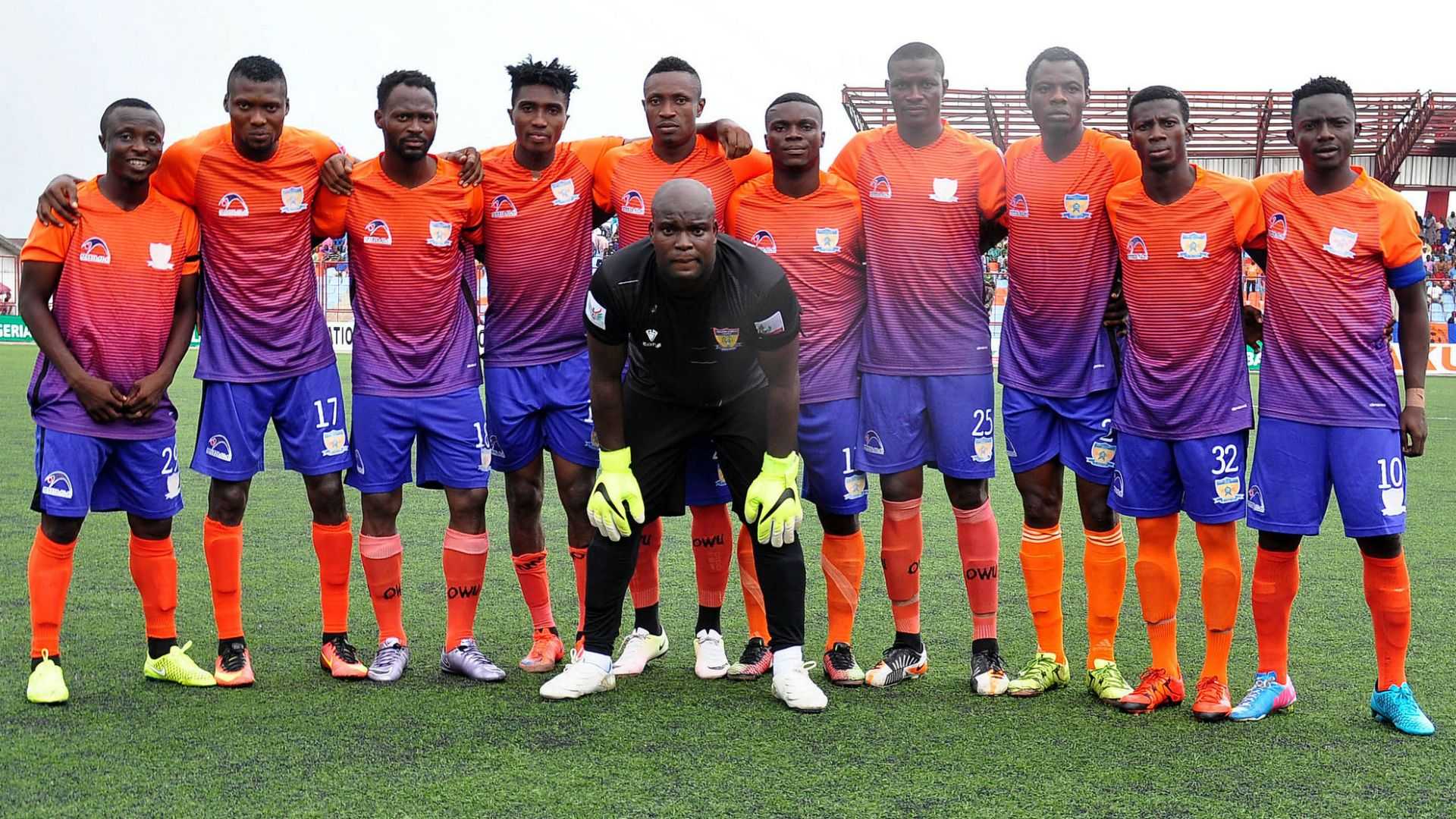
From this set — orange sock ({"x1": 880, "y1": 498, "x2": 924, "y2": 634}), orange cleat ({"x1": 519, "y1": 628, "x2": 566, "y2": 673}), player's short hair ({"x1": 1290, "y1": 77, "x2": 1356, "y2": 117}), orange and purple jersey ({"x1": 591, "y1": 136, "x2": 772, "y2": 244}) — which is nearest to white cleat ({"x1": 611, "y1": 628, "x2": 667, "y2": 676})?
orange cleat ({"x1": 519, "y1": 628, "x2": 566, "y2": 673})

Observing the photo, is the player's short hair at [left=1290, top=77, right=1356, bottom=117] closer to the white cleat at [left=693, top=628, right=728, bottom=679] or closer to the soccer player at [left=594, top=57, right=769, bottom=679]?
the soccer player at [left=594, top=57, right=769, bottom=679]

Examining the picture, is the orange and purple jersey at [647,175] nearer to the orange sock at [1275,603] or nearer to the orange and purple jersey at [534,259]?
the orange and purple jersey at [534,259]

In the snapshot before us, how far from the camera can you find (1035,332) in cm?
509

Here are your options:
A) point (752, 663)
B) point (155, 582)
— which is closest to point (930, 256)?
point (752, 663)

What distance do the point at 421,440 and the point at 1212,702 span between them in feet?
10.5

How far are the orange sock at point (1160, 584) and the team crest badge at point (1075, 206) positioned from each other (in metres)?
1.18

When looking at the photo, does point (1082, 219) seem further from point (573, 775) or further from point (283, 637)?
point (283, 637)

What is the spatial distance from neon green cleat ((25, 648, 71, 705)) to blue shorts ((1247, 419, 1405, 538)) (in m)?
4.31

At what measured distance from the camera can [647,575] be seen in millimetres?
5551

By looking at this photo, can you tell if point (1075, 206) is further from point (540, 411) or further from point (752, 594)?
point (540, 411)

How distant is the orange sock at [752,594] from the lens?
5512 mm

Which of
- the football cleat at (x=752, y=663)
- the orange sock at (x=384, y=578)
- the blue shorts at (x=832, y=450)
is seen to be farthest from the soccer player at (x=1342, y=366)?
the orange sock at (x=384, y=578)

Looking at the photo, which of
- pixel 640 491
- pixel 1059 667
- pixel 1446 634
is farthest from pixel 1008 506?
pixel 640 491

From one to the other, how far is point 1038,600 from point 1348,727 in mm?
1193
